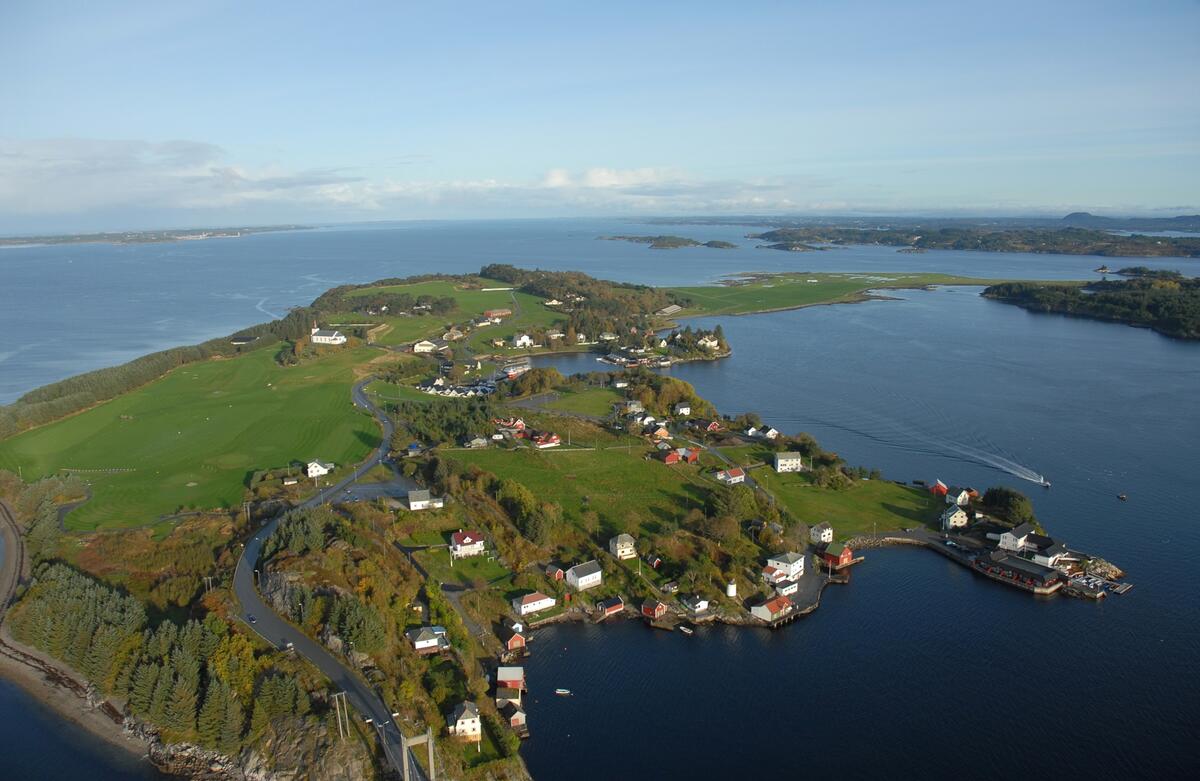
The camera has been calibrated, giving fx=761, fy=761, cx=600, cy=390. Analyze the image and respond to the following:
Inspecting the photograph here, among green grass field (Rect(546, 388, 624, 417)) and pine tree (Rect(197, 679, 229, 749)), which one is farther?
green grass field (Rect(546, 388, 624, 417))

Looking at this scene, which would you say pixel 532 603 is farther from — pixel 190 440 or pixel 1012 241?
pixel 1012 241

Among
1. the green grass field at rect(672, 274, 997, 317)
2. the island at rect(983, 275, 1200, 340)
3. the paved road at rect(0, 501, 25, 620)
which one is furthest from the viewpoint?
the green grass field at rect(672, 274, 997, 317)

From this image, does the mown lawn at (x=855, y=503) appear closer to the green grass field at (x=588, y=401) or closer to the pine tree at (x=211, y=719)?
the green grass field at (x=588, y=401)

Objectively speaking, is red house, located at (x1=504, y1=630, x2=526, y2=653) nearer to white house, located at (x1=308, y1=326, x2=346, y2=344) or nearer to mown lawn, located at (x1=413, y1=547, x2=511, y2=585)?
mown lawn, located at (x1=413, y1=547, x2=511, y2=585)

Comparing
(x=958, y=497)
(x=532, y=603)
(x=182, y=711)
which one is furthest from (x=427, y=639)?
(x=958, y=497)

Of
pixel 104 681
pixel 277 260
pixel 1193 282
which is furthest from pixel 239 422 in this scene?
pixel 277 260

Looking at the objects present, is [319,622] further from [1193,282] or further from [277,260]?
[277,260]

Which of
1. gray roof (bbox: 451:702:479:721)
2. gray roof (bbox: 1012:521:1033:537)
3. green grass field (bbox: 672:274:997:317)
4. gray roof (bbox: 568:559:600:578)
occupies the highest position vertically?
green grass field (bbox: 672:274:997:317)

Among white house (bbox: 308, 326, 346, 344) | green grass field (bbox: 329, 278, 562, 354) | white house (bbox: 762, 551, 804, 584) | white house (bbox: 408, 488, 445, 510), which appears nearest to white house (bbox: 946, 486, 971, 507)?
white house (bbox: 762, 551, 804, 584)
